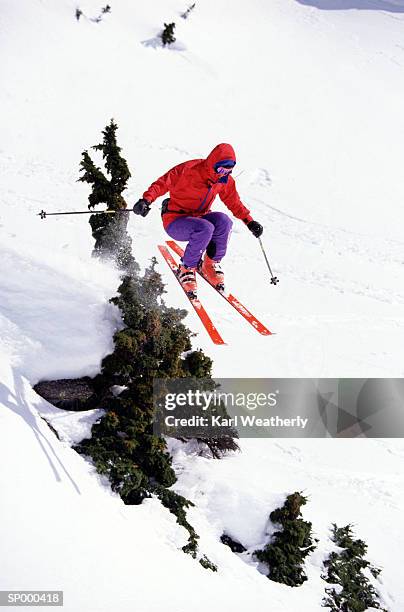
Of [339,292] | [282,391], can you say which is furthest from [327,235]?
[282,391]

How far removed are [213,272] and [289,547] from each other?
13.4ft

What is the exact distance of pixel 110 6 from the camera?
1200 inches

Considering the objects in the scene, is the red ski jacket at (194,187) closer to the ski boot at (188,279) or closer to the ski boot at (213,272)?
the ski boot at (188,279)

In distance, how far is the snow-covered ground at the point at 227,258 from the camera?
5527 millimetres

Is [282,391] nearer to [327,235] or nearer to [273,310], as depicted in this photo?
[273,310]

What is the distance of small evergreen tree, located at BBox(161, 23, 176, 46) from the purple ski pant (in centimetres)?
2449

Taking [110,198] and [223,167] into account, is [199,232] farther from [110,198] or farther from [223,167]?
[110,198]

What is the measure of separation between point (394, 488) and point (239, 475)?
113 inches

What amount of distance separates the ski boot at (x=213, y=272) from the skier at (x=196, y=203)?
270mm

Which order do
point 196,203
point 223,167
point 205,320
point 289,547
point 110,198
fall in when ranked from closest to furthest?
point 223,167 < point 289,547 < point 196,203 < point 205,320 < point 110,198

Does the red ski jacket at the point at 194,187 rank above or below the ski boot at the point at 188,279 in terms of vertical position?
above

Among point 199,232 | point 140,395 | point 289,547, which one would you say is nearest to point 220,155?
point 199,232

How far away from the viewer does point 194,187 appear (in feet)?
24.1

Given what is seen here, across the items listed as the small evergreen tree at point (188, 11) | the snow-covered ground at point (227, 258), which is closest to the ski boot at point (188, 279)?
the snow-covered ground at point (227, 258)
